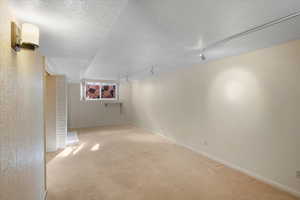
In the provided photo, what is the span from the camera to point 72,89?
684cm

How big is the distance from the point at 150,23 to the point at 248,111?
233 cm

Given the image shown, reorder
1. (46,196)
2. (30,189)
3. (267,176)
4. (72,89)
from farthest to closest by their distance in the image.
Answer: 1. (72,89)
2. (267,176)
3. (46,196)
4. (30,189)

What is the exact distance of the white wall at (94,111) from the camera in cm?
685

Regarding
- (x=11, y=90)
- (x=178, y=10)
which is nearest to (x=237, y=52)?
(x=178, y=10)

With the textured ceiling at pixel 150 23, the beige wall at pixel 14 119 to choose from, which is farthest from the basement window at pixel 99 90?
the beige wall at pixel 14 119

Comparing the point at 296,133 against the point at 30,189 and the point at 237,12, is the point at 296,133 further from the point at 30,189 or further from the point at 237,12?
the point at 30,189

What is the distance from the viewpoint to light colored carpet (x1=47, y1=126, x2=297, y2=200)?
2234mm

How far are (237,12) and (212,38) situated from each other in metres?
0.68

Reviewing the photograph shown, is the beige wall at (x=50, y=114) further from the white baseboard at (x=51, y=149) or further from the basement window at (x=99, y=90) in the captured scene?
the basement window at (x=99, y=90)

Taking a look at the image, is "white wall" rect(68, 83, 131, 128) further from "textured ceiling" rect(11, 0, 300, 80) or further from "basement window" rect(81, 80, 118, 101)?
"textured ceiling" rect(11, 0, 300, 80)

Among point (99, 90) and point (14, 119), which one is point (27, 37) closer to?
point (14, 119)

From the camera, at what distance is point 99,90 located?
7418 millimetres

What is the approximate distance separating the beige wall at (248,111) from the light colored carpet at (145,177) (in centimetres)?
31

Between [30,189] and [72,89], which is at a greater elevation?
[72,89]
